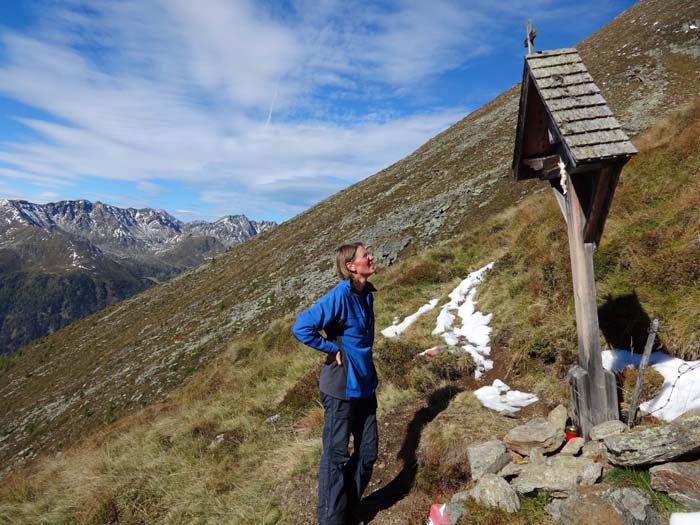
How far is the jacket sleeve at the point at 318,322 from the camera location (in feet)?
13.5

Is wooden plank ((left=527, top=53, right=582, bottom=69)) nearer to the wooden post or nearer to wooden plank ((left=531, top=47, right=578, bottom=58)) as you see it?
wooden plank ((left=531, top=47, right=578, bottom=58))

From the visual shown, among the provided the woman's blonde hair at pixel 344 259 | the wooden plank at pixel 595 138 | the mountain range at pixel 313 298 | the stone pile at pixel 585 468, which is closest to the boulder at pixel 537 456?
the stone pile at pixel 585 468

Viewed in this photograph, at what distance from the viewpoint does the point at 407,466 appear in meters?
5.30

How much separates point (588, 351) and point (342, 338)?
2.83m

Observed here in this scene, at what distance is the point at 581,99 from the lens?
422cm

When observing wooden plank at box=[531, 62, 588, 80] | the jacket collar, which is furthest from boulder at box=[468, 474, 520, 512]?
wooden plank at box=[531, 62, 588, 80]

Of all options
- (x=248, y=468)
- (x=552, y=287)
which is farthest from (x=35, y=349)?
(x=552, y=287)

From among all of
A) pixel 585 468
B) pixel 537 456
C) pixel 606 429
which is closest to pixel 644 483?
pixel 585 468

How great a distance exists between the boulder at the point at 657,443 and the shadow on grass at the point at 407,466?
2.39m

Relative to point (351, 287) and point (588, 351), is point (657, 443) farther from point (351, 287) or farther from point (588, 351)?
point (351, 287)

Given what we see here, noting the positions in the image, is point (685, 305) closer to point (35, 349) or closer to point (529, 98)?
point (529, 98)

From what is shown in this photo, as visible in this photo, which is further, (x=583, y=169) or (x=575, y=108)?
(x=575, y=108)

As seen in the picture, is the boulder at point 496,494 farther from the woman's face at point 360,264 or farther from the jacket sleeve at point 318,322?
the woman's face at point 360,264

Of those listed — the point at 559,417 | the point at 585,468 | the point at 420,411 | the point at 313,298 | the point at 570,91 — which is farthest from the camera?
the point at 313,298
